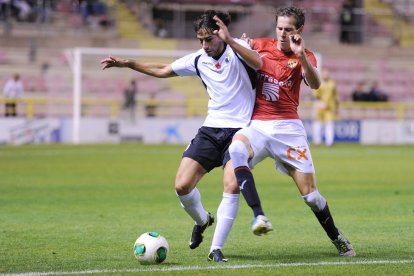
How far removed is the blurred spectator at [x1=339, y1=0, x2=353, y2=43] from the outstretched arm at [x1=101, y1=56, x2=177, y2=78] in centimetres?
3139

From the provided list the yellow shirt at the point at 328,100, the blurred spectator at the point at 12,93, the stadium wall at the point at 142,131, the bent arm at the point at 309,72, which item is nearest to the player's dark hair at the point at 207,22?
the bent arm at the point at 309,72

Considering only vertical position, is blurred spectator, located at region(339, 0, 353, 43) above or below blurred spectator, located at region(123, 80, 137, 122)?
above

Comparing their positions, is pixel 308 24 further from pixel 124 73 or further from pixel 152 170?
pixel 152 170

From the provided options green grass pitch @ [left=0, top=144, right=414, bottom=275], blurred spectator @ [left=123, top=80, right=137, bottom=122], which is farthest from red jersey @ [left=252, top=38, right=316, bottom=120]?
blurred spectator @ [left=123, top=80, right=137, bottom=122]

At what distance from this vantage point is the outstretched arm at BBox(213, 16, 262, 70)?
815cm

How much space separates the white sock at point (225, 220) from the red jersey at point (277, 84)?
0.90 metres

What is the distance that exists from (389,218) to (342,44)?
99.7ft

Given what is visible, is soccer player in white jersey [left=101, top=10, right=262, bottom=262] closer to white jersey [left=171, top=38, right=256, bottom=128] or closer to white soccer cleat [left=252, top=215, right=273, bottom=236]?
white jersey [left=171, top=38, right=256, bottom=128]

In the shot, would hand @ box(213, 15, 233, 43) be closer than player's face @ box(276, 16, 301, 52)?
Yes

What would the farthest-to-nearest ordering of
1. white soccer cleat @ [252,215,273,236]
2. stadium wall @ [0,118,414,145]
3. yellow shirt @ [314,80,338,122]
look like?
stadium wall @ [0,118,414,145]
yellow shirt @ [314,80,338,122]
white soccer cleat @ [252,215,273,236]

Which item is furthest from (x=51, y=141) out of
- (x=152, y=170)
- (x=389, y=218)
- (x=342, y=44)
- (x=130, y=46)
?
(x=389, y=218)

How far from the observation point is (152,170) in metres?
20.9

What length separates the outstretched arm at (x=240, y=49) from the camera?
8148 mm

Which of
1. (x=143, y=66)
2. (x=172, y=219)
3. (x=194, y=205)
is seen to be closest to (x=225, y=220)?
(x=194, y=205)
